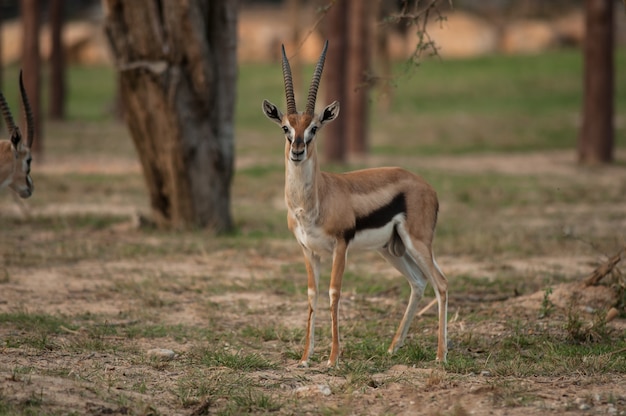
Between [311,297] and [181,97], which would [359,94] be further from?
[311,297]

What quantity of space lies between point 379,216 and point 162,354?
1849mm

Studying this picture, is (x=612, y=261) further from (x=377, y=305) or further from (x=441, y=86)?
(x=441, y=86)

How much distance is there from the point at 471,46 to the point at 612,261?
3802 centimetres

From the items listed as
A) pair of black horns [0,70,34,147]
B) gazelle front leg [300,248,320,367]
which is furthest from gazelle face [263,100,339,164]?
pair of black horns [0,70,34,147]

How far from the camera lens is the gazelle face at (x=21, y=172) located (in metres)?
9.03


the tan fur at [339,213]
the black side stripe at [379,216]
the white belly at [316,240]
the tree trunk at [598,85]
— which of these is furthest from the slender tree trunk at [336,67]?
the white belly at [316,240]

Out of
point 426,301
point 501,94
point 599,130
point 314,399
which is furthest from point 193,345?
point 501,94

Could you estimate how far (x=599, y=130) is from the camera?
1859cm

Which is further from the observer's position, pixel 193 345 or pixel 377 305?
pixel 377 305

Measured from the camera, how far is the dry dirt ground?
573 centimetres

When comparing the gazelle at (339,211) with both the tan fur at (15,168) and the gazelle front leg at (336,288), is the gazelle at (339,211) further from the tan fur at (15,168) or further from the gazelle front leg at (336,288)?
the tan fur at (15,168)

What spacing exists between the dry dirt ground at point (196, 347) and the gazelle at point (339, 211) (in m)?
0.60

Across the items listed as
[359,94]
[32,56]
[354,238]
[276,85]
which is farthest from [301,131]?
[276,85]

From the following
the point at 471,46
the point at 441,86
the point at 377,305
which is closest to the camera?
the point at 377,305
